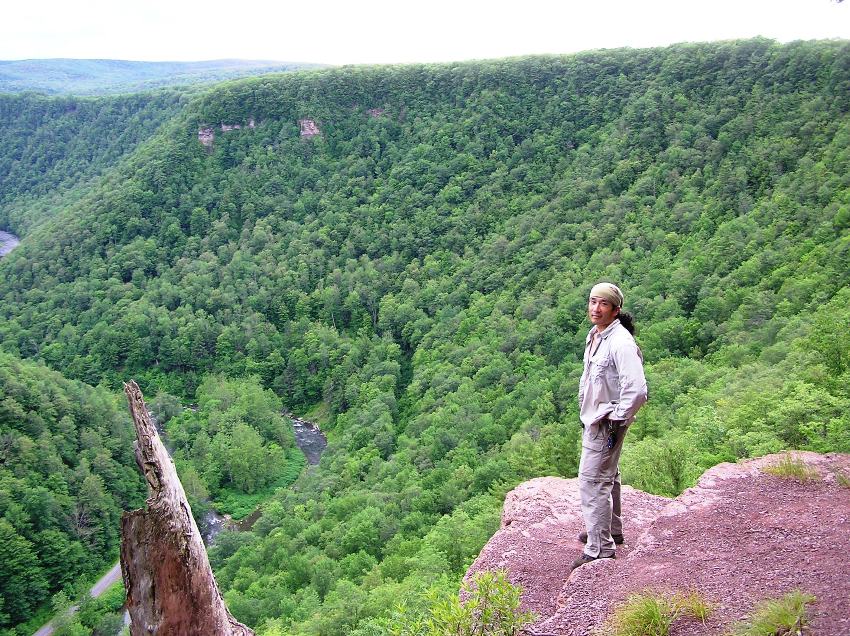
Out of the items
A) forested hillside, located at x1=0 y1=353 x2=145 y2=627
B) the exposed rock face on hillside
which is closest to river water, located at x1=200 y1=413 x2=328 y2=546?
forested hillside, located at x1=0 y1=353 x2=145 y2=627

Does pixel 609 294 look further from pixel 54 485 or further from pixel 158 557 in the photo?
pixel 54 485

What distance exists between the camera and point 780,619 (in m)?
4.80

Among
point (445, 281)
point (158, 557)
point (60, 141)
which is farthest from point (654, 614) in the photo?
point (60, 141)

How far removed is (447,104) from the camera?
3147 inches

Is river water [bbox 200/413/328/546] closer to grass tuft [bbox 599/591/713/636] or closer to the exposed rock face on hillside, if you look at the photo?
the exposed rock face on hillside

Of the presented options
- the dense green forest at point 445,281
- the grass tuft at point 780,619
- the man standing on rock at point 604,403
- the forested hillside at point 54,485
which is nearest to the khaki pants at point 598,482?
the man standing on rock at point 604,403

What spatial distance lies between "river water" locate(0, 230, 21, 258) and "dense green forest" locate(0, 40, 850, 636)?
5153 millimetres

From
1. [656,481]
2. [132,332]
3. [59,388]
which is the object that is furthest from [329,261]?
[656,481]

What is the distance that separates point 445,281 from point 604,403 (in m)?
55.2

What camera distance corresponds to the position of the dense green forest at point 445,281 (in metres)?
24.5

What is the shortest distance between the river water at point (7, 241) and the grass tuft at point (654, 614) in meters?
116

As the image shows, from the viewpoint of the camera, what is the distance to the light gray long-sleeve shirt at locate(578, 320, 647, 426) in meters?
6.14

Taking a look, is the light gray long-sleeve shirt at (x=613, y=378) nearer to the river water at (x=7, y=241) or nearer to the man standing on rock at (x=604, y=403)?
the man standing on rock at (x=604, y=403)

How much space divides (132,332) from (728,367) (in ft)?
192
